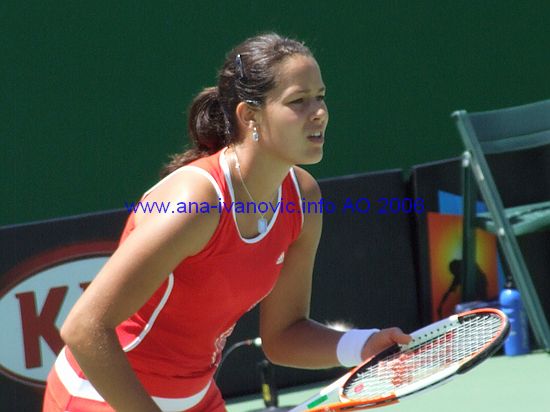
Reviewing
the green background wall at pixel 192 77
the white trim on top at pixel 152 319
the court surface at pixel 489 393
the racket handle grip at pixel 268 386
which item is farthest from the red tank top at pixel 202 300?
the green background wall at pixel 192 77

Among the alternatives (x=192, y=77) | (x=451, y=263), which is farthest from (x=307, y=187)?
(x=451, y=263)

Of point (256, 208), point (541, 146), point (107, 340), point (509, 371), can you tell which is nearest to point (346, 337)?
point (256, 208)

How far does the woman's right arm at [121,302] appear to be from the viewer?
227cm

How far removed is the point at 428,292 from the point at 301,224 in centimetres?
287

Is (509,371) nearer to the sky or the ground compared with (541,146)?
nearer to the ground

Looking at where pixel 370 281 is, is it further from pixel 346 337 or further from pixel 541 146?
pixel 346 337

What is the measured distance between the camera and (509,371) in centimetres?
521

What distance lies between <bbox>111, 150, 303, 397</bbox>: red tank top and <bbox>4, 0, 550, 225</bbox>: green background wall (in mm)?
2602

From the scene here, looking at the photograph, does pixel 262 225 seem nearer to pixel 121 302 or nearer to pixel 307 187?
pixel 307 187

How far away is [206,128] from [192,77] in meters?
2.54

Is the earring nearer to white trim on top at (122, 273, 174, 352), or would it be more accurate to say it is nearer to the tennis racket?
white trim on top at (122, 273, 174, 352)

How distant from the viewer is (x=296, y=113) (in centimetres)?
252

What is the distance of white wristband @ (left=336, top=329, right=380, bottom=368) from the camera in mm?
2758

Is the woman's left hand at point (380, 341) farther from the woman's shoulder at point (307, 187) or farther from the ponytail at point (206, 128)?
the ponytail at point (206, 128)
